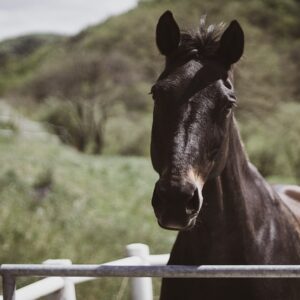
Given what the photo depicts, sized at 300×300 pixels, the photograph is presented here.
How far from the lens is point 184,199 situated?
6.23 feet

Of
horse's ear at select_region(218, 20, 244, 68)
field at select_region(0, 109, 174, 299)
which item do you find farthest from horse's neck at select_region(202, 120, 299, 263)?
field at select_region(0, 109, 174, 299)

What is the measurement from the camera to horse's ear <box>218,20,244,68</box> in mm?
2348

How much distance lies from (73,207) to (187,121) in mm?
12863

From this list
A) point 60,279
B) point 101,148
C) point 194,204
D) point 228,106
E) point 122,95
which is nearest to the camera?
point 194,204

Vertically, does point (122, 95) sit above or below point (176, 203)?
above

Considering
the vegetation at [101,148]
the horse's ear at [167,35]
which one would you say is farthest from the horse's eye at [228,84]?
the vegetation at [101,148]

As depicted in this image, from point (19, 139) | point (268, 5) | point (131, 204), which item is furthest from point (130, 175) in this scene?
point (268, 5)

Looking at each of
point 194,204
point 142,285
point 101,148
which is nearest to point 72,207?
point 142,285

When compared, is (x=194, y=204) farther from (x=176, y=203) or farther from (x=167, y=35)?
(x=167, y=35)

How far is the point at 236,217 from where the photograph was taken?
2451mm

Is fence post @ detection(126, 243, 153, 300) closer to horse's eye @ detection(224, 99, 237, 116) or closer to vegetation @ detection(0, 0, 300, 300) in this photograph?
vegetation @ detection(0, 0, 300, 300)

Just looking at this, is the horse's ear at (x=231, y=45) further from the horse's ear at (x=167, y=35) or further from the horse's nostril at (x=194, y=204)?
the horse's nostril at (x=194, y=204)

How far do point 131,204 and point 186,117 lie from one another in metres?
14.3

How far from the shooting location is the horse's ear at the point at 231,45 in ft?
7.70
